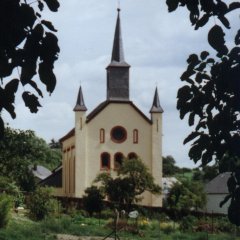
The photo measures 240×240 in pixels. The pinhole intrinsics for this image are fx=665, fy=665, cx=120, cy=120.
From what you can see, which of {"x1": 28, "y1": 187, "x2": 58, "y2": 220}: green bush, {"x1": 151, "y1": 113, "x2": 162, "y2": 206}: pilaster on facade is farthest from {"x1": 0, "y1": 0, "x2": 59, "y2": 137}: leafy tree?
{"x1": 151, "y1": 113, "x2": 162, "y2": 206}: pilaster on facade

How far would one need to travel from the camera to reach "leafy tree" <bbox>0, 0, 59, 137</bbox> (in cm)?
376

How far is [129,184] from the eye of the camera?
161ft

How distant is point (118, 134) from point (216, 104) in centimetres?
5825

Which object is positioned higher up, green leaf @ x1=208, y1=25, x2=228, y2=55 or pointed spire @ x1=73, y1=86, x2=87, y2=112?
pointed spire @ x1=73, y1=86, x2=87, y2=112

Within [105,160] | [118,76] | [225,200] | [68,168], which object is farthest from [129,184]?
[225,200]

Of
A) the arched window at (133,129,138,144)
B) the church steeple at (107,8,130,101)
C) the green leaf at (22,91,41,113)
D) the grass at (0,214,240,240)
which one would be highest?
the church steeple at (107,8,130,101)

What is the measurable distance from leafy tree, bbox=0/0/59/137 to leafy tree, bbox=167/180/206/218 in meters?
47.4

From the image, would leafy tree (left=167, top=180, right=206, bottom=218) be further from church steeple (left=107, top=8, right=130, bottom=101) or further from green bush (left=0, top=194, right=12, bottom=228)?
green bush (left=0, top=194, right=12, bottom=228)

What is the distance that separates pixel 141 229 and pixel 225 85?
2709cm

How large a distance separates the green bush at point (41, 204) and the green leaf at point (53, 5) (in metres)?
32.1

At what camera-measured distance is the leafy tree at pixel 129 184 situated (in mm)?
48688

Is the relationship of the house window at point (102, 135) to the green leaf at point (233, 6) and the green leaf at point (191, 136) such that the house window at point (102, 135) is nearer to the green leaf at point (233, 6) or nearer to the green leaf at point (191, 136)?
the green leaf at point (191, 136)

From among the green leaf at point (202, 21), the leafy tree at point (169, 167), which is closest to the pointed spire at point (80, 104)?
the leafy tree at point (169, 167)

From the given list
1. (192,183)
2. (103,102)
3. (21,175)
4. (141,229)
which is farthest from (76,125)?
(141,229)
